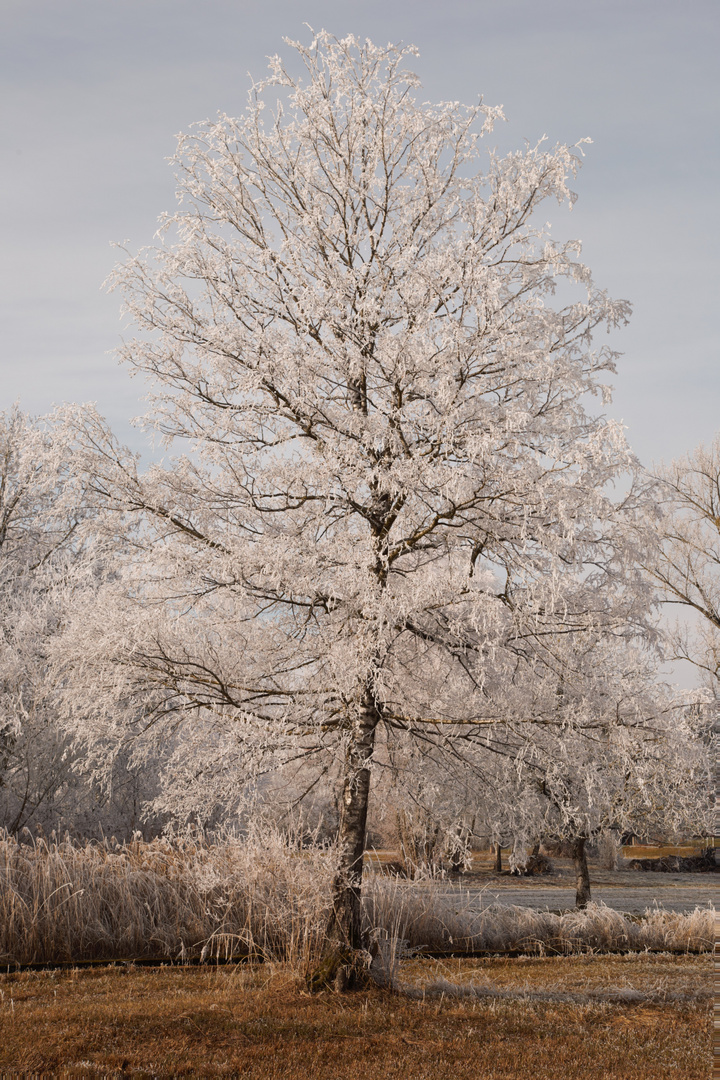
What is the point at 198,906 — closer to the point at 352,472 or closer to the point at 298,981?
the point at 298,981

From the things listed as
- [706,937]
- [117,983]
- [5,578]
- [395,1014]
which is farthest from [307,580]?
[5,578]

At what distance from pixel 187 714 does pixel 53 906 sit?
282 centimetres

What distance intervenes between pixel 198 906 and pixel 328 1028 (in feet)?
12.8

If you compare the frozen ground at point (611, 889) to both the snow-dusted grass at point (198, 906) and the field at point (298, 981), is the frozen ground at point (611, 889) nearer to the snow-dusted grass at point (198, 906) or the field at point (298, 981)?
the field at point (298, 981)

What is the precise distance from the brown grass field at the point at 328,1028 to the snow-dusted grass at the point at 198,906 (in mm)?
584

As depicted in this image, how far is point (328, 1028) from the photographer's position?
19.3 feet

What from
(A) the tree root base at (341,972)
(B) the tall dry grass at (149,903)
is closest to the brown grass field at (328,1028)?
(A) the tree root base at (341,972)

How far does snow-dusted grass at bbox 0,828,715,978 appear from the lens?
7.80 metres

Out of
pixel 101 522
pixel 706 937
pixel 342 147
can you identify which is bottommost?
pixel 706 937

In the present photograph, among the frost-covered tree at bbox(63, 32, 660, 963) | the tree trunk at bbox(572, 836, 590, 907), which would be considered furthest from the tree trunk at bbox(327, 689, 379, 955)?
the tree trunk at bbox(572, 836, 590, 907)

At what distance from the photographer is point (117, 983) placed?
7371 mm

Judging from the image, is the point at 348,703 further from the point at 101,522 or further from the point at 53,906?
the point at 53,906

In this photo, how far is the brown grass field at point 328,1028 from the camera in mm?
5020

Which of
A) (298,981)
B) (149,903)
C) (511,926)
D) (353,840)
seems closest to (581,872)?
(511,926)
